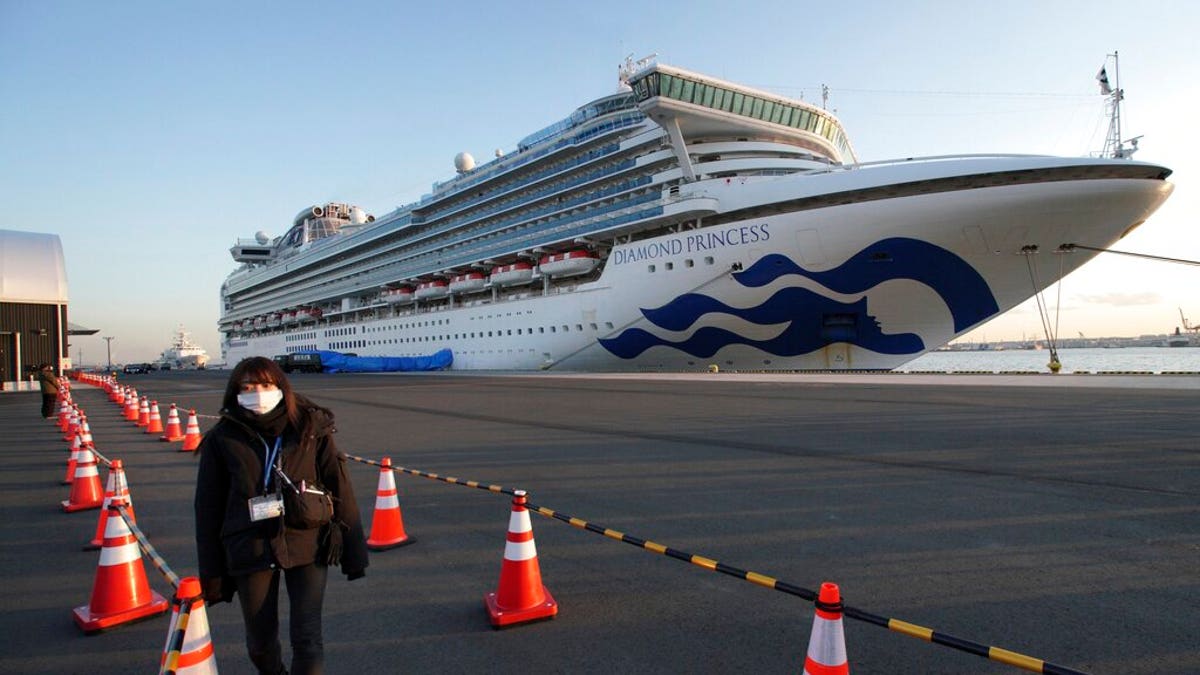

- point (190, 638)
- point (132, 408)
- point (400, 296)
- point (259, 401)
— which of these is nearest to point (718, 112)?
point (132, 408)

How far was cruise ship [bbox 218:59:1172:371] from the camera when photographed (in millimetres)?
17859

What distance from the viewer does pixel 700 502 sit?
570 cm

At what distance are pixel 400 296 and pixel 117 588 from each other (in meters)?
42.0

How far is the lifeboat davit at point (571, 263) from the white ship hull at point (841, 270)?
47.6 inches

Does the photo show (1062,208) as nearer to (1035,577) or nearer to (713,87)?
(713,87)

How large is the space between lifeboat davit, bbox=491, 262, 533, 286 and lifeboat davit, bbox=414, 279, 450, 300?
265 inches

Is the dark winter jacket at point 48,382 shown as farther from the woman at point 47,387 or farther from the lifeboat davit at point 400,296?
the lifeboat davit at point 400,296

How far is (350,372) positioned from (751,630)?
4713 cm

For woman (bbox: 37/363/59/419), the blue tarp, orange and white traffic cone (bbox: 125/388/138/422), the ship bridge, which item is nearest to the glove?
orange and white traffic cone (bbox: 125/388/138/422)

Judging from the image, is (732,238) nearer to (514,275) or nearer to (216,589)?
(514,275)

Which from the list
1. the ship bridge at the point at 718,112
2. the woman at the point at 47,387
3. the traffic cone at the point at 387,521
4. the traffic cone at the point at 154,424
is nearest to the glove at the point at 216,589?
the traffic cone at the point at 387,521

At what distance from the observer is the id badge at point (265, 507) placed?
7.64 feet

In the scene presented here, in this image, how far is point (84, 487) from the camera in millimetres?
6520

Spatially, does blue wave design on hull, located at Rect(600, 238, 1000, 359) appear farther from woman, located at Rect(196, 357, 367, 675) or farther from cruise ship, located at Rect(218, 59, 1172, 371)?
woman, located at Rect(196, 357, 367, 675)
